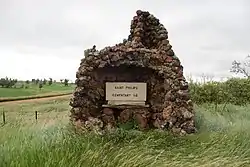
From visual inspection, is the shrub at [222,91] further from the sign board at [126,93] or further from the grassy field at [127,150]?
the grassy field at [127,150]

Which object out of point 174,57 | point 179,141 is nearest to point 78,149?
point 179,141

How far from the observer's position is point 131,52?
11492mm

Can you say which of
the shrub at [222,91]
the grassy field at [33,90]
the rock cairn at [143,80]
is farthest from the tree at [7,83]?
the rock cairn at [143,80]

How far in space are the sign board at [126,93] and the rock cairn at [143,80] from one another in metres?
0.24

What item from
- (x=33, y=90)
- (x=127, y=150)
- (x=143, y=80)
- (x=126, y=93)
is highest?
(x=143, y=80)

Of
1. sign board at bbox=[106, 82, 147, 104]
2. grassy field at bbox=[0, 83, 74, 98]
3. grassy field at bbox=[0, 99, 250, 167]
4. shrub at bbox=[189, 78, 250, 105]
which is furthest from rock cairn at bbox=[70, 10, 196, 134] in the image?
grassy field at bbox=[0, 83, 74, 98]

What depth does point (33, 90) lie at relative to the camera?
34.8 metres

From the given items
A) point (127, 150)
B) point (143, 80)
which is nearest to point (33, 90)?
point (143, 80)

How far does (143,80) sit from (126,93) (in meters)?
0.61

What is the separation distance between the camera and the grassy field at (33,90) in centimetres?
3177

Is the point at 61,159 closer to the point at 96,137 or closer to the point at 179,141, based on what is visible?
the point at 96,137

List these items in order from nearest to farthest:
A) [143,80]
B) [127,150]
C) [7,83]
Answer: [127,150]
[143,80]
[7,83]

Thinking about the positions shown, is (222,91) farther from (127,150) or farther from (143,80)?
(127,150)

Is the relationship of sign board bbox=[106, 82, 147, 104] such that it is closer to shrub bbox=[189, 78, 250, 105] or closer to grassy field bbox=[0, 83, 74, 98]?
shrub bbox=[189, 78, 250, 105]
